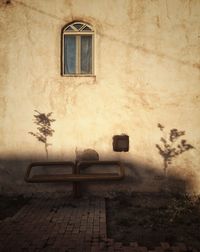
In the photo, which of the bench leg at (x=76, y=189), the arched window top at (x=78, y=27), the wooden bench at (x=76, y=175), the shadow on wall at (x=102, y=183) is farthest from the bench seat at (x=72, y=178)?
the arched window top at (x=78, y=27)

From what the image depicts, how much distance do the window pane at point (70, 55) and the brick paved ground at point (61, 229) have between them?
124 inches

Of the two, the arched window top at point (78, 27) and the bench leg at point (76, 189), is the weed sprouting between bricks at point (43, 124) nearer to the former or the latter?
the bench leg at point (76, 189)

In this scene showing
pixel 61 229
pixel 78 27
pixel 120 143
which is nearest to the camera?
pixel 61 229

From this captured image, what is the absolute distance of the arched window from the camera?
254 inches

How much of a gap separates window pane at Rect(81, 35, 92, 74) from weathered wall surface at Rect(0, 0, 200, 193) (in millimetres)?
253

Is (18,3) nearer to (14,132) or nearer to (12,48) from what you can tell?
(12,48)

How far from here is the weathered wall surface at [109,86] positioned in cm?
627

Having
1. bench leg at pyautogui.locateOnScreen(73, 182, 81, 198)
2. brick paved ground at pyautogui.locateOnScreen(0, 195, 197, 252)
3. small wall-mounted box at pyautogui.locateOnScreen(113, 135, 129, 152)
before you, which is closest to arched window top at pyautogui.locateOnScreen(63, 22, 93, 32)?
small wall-mounted box at pyautogui.locateOnScreen(113, 135, 129, 152)

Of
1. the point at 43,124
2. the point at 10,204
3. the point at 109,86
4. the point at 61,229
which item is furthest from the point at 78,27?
the point at 61,229

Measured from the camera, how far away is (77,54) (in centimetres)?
648

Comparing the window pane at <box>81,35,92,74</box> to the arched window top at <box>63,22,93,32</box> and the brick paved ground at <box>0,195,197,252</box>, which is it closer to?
the arched window top at <box>63,22,93,32</box>

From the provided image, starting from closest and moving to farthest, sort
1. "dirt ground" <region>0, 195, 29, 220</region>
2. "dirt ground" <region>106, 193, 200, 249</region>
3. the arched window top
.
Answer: "dirt ground" <region>106, 193, 200, 249</region>
"dirt ground" <region>0, 195, 29, 220</region>
the arched window top

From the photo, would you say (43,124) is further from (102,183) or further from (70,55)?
(102,183)

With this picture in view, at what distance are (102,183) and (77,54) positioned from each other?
3.21 metres
